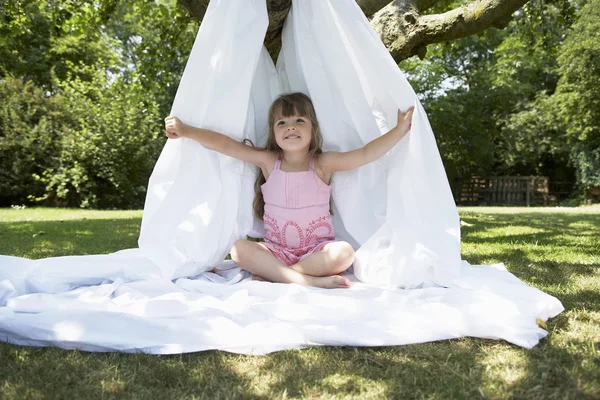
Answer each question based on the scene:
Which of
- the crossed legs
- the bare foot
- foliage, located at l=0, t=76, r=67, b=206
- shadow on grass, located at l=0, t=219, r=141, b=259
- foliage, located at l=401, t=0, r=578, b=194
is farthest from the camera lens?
foliage, located at l=401, t=0, r=578, b=194

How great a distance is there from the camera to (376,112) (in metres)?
3.38

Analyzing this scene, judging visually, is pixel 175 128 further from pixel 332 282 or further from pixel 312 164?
pixel 332 282

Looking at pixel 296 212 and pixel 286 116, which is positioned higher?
pixel 286 116

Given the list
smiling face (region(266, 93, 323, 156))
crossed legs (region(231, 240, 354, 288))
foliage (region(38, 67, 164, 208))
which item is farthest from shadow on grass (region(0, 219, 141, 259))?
foliage (region(38, 67, 164, 208))

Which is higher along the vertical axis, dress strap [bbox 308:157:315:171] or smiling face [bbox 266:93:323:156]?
smiling face [bbox 266:93:323:156]

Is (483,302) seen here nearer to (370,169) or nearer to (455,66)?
(370,169)

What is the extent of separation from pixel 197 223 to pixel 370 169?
1.15 m

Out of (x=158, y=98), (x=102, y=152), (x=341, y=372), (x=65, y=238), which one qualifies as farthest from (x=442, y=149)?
(x=341, y=372)

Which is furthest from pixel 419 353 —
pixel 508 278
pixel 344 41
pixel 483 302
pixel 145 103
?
pixel 145 103

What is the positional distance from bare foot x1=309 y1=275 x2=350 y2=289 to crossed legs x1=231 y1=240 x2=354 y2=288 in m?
0.01

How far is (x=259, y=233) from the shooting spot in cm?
369

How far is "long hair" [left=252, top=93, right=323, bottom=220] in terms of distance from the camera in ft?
11.4

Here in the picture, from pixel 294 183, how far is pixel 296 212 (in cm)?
19

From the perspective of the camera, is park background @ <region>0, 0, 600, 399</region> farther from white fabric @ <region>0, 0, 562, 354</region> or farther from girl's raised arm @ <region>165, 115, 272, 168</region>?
girl's raised arm @ <region>165, 115, 272, 168</region>
